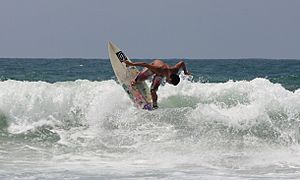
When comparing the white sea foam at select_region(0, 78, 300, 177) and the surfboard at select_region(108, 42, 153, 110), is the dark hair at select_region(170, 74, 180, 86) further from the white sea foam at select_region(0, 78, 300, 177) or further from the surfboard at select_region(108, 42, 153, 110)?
the surfboard at select_region(108, 42, 153, 110)

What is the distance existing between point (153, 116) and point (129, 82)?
893mm

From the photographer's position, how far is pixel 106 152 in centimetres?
925

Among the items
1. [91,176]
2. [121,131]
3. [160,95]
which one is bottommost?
[91,176]

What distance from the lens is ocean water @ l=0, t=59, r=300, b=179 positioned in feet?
25.6

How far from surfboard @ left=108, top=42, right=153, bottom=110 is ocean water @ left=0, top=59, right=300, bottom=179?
46 centimetres

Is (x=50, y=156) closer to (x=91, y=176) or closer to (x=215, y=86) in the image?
(x=91, y=176)

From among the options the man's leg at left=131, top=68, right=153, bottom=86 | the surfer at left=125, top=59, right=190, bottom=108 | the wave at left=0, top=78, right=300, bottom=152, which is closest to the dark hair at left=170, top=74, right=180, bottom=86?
the surfer at left=125, top=59, right=190, bottom=108

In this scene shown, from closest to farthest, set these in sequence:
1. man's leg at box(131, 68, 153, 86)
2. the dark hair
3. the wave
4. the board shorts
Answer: the dark hair, the board shorts, man's leg at box(131, 68, 153, 86), the wave

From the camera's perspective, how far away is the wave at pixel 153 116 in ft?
32.6

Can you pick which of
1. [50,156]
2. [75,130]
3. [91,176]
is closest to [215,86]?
[75,130]

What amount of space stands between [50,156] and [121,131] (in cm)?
197

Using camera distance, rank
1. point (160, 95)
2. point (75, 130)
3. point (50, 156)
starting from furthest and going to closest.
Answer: point (160, 95), point (75, 130), point (50, 156)
